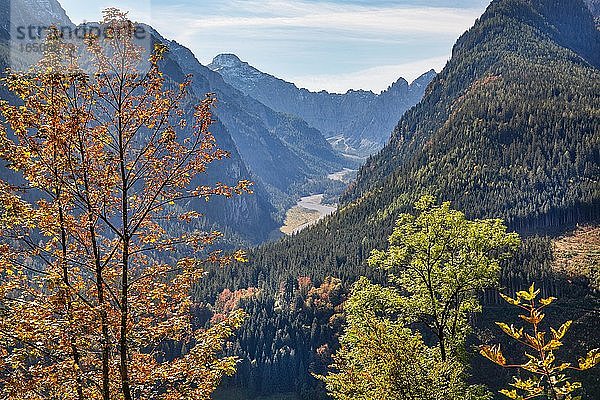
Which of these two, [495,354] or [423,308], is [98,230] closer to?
[495,354]

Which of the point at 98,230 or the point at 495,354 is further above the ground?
the point at 98,230

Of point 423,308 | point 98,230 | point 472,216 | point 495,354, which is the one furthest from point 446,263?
point 472,216

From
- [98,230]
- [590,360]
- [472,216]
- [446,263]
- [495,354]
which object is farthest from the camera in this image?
[472,216]

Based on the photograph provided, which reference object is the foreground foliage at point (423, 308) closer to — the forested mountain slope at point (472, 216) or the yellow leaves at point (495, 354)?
the yellow leaves at point (495, 354)

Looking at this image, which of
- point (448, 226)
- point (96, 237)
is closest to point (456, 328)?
point (448, 226)

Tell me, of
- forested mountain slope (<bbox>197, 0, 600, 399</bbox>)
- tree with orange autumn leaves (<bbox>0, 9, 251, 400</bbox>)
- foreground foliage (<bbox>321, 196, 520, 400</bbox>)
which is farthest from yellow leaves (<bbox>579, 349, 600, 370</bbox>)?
forested mountain slope (<bbox>197, 0, 600, 399</bbox>)

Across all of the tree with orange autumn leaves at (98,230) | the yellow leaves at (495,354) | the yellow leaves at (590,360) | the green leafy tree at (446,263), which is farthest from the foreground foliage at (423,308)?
the yellow leaves at (495,354)

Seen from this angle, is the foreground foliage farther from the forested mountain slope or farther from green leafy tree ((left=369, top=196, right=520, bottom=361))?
the forested mountain slope
